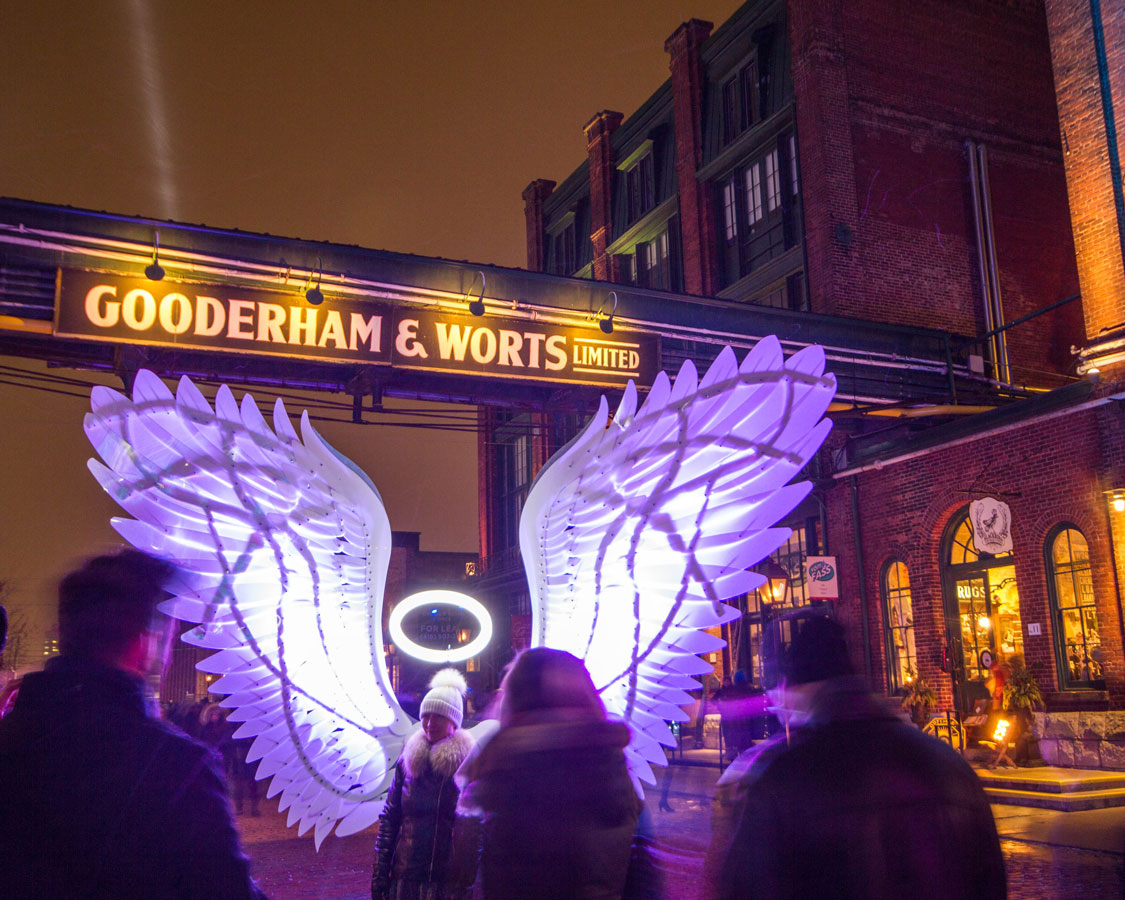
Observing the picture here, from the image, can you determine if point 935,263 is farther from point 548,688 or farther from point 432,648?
point 548,688

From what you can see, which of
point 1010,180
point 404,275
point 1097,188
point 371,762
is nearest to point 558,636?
point 371,762

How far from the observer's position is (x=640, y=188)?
27219 mm

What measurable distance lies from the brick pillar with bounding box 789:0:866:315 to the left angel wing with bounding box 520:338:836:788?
15622mm

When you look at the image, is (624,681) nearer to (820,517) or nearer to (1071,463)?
(1071,463)

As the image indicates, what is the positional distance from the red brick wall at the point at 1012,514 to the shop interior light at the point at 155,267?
1194cm

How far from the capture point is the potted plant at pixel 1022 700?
42.3 feet

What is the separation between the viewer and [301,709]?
4.61m

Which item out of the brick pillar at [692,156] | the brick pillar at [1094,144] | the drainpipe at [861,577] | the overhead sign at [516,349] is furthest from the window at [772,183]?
the overhead sign at [516,349]

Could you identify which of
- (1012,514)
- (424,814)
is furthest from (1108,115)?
(424,814)

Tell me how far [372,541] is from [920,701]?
13003mm

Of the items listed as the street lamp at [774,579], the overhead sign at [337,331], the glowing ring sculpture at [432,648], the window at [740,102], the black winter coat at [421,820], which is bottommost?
the black winter coat at [421,820]

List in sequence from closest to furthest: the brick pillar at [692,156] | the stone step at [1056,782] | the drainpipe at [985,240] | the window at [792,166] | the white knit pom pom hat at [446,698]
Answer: the white knit pom pom hat at [446,698], the stone step at [1056,782], the drainpipe at [985,240], the window at [792,166], the brick pillar at [692,156]

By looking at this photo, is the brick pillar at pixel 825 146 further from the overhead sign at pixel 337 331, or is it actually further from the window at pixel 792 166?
the overhead sign at pixel 337 331

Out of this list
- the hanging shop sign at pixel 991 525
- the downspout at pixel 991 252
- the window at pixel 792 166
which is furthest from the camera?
the window at pixel 792 166
